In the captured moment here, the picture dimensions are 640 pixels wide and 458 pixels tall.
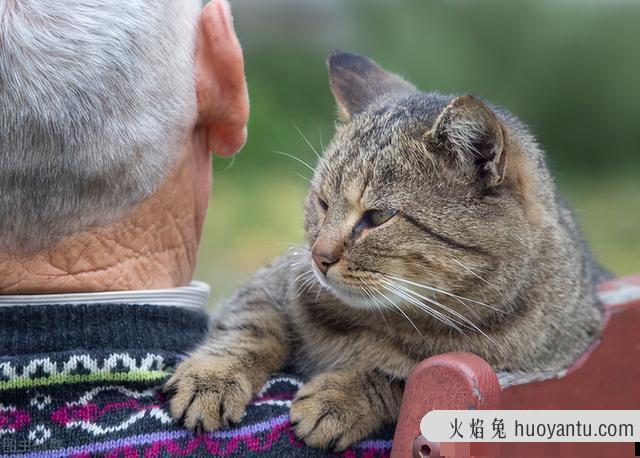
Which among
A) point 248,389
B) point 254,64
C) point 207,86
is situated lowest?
point 248,389

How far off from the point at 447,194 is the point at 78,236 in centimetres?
74

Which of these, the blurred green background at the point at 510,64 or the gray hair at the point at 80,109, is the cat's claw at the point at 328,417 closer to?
the gray hair at the point at 80,109

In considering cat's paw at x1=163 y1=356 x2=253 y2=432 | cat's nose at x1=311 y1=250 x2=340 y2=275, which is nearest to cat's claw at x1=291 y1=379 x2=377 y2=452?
cat's paw at x1=163 y1=356 x2=253 y2=432

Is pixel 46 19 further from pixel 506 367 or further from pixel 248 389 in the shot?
pixel 506 367

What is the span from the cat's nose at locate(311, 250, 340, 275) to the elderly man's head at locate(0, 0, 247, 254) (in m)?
0.35

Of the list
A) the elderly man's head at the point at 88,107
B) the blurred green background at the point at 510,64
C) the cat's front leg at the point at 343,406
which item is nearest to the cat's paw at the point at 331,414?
the cat's front leg at the point at 343,406

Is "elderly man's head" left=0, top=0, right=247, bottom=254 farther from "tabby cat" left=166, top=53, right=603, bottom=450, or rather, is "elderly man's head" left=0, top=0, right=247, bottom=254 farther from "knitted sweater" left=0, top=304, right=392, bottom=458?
"tabby cat" left=166, top=53, right=603, bottom=450

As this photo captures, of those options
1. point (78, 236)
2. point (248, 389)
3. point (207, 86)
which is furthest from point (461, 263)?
point (78, 236)

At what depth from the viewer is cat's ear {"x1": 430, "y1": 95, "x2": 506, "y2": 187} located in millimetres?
1745

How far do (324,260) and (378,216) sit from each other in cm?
15

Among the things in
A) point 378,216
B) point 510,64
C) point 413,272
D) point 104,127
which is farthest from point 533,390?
point 510,64

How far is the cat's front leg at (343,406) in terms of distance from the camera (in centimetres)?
164

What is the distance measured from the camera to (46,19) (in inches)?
60.4

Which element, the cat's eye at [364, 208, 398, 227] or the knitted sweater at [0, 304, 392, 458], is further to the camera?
the cat's eye at [364, 208, 398, 227]
